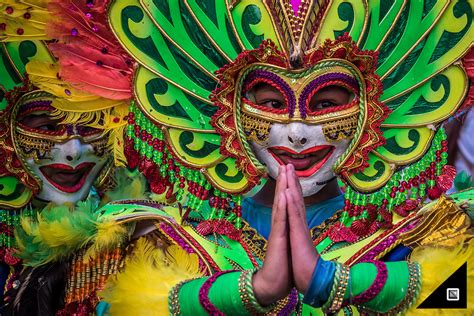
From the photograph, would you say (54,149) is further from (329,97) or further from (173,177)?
(329,97)

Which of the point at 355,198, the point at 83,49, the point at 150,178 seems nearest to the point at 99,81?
the point at 83,49

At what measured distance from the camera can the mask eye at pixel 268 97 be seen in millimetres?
4750

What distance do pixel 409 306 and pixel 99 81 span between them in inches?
62.4

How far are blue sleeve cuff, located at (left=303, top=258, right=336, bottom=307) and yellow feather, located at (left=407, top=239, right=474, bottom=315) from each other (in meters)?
0.32

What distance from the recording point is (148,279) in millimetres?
4656

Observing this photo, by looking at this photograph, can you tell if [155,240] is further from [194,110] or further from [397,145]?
[397,145]

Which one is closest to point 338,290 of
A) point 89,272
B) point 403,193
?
point 403,193

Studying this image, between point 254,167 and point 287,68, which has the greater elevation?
point 287,68

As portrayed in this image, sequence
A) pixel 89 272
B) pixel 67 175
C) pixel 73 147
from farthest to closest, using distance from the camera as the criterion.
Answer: pixel 67 175, pixel 73 147, pixel 89 272

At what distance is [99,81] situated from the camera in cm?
506

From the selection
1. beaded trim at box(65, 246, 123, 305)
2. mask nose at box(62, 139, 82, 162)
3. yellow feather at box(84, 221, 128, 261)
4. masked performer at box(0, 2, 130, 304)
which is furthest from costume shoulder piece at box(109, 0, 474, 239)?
mask nose at box(62, 139, 82, 162)

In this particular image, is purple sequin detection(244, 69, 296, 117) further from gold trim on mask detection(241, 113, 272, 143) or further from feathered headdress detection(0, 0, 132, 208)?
feathered headdress detection(0, 0, 132, 208)

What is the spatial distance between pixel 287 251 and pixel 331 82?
28.9 inches

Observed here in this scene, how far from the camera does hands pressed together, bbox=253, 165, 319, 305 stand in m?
4.28
